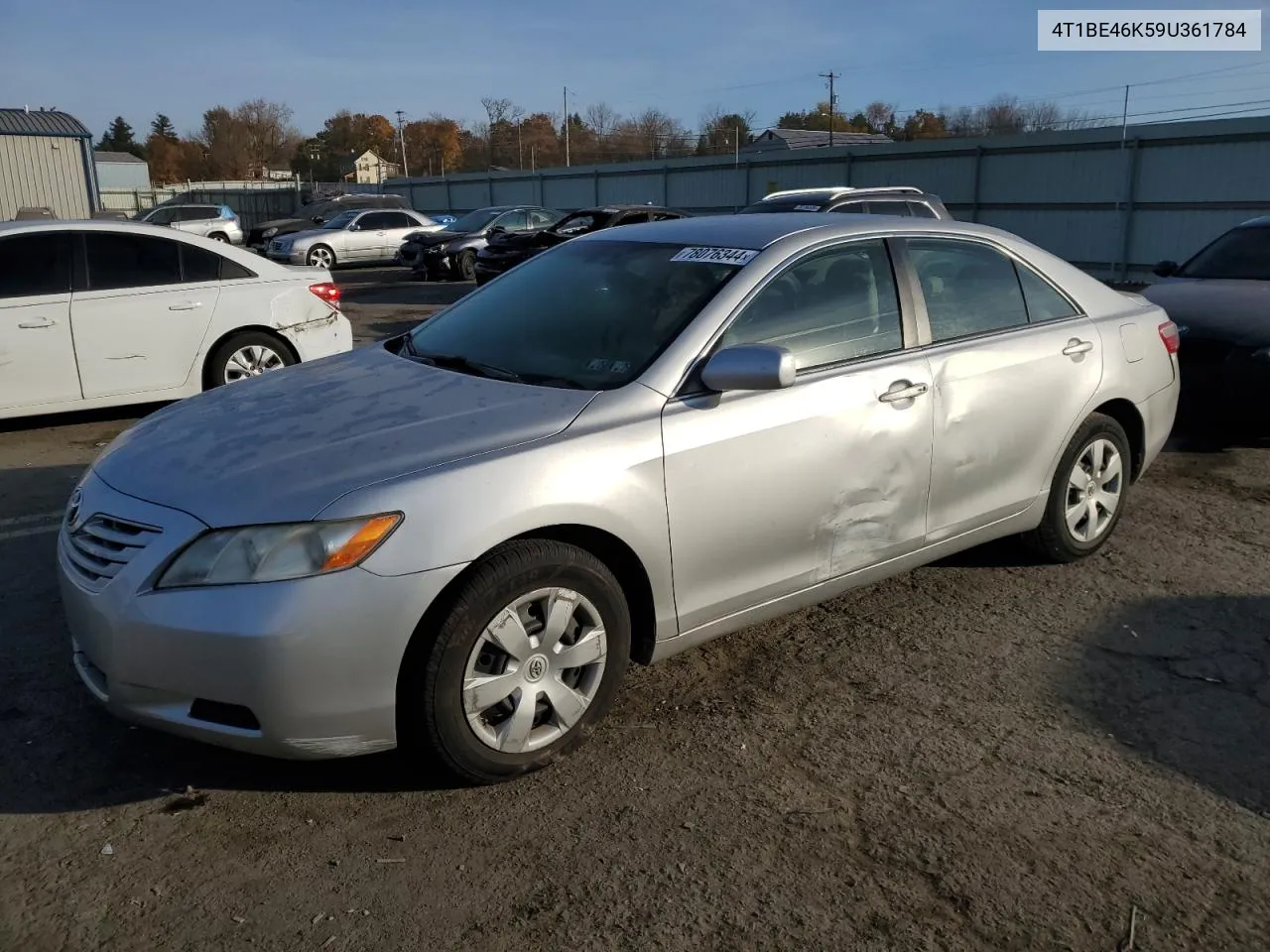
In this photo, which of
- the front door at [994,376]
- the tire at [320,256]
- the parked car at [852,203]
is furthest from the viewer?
the tire at [320,256]

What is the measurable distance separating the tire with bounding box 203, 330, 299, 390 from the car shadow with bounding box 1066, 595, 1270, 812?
617cm

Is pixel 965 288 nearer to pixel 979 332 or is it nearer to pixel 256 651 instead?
pixel 979 332

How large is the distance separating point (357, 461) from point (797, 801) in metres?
1.60

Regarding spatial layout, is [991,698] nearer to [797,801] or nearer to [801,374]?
[797,801]

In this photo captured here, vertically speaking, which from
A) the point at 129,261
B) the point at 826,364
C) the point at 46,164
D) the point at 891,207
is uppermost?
the point at 46,164

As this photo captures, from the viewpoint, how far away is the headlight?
111 inches

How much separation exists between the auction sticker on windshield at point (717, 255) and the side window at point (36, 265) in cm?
543

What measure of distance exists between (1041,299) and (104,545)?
386 cm

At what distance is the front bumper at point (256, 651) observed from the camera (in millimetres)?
2791

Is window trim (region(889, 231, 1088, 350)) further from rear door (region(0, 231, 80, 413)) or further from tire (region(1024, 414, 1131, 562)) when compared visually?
rear door (region(0, 231, 80, 413))

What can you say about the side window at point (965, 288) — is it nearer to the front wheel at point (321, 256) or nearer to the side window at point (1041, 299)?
the side window at point (1041, 299)

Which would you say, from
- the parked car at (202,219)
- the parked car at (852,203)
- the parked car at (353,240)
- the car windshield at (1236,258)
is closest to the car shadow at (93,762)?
the car windshield at (1236,258)

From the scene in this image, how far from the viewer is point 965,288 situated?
4.49 meters

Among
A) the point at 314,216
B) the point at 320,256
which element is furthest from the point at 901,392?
the point at 314,216
